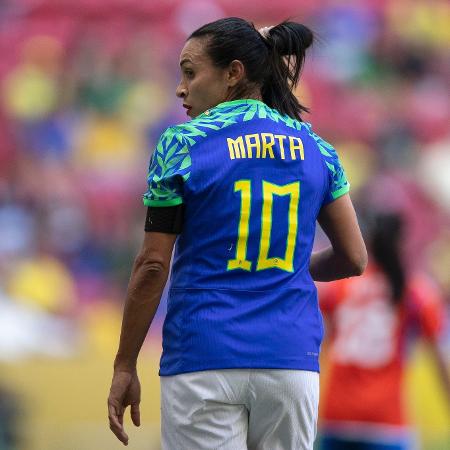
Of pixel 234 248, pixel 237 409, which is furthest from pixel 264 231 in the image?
pixel 237 409

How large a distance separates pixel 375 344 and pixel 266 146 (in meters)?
2.68

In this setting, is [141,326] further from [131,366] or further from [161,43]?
[161,43]

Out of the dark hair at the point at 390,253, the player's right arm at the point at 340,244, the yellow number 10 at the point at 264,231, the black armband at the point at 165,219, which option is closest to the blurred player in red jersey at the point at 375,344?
the dark hair at the point at 390,253

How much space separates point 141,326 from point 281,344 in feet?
1.14

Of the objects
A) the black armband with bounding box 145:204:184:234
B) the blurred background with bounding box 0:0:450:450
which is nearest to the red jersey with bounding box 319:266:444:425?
the black armband with bounding box 145:204:184:234

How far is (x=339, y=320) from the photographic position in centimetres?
530

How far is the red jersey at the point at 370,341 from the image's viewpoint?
5.18m

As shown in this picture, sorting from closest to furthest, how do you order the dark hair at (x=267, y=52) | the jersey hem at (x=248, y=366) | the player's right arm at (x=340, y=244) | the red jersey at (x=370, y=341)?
1. the jersey hem at (x=248, y=366)
2. the dark hair at (x=267, y=52)
3. the player's right arm at (x=340, y=244)
4. the red jersey at (x=370, y=341)

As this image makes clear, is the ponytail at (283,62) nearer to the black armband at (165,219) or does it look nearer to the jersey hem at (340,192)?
the jersey hem at (340,192)

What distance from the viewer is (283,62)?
290 centimetres

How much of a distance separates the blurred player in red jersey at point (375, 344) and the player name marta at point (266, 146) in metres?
2.56

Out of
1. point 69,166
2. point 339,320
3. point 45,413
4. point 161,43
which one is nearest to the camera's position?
point 339,320

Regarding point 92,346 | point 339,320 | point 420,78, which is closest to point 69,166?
point 92,346

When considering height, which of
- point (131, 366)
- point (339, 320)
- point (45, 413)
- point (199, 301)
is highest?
point (199, 301)
